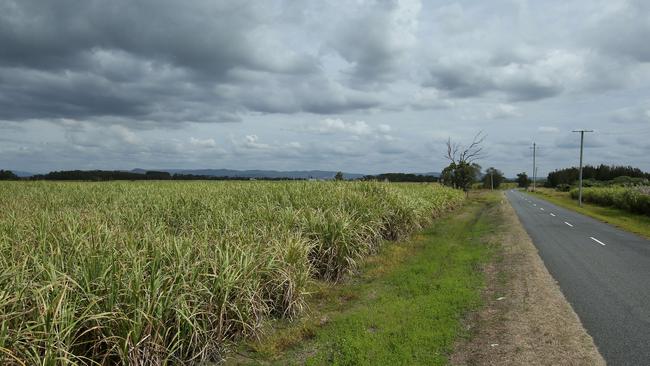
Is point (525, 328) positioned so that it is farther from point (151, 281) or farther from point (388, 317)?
point (151, 281)

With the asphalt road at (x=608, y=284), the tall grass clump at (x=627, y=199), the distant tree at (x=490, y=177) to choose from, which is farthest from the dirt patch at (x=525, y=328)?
the distant tree at (x=490, y=177)

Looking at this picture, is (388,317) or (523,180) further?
(523,180)

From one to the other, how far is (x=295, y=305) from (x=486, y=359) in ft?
11.8

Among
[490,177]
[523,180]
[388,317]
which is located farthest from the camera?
[523,180]

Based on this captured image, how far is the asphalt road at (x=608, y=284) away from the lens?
6270 mm

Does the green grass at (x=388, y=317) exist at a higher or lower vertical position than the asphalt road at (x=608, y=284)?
lower

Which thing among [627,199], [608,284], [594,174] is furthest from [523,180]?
[608,284]

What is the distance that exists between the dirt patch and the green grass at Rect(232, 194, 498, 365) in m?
0.31

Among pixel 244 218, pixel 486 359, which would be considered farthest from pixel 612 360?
pixel 244 218

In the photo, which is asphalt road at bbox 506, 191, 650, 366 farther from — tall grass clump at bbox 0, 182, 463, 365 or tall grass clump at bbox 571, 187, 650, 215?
tall grass clump at bbox 571, 187, 650, 215

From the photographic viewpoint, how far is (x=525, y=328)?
686 cm

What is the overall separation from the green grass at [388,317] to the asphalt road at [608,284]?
1.96m

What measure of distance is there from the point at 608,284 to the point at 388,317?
5763 mm

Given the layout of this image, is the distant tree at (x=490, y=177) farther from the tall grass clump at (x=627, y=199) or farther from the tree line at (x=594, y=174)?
the tall grass clump at (x=627, y=199)
